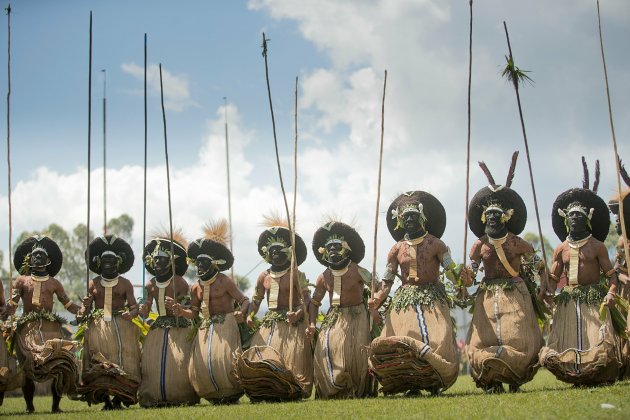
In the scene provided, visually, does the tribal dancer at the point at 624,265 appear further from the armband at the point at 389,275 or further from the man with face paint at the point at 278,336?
the man with face paint at the point at 278,336

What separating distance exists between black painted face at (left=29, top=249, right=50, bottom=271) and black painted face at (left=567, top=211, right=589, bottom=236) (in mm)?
6531

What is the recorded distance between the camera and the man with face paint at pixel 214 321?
987 cm

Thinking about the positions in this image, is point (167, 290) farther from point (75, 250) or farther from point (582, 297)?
point (75, 250)

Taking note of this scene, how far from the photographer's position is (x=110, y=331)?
10.2m

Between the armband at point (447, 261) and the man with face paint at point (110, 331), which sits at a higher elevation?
the armband at point (447, 261)

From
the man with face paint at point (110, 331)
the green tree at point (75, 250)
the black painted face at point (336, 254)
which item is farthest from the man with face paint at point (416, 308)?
the green tree at point (75, 250)

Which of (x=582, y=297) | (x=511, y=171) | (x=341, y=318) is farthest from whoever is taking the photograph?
(x=511, y=171)

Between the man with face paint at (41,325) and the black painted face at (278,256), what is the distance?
264 centimetres

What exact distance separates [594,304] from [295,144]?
4172 millimetres

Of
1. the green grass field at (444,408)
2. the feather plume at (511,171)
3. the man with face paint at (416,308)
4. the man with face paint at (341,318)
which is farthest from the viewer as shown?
the feather plume at (511,171)

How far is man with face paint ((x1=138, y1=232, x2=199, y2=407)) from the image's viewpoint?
1008 cm

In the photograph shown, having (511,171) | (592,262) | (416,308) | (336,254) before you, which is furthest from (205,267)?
(592,262)

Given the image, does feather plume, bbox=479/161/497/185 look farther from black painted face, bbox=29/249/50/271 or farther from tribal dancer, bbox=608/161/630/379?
black painted face, bbox=29/249/50/271

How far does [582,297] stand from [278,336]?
139 inches
